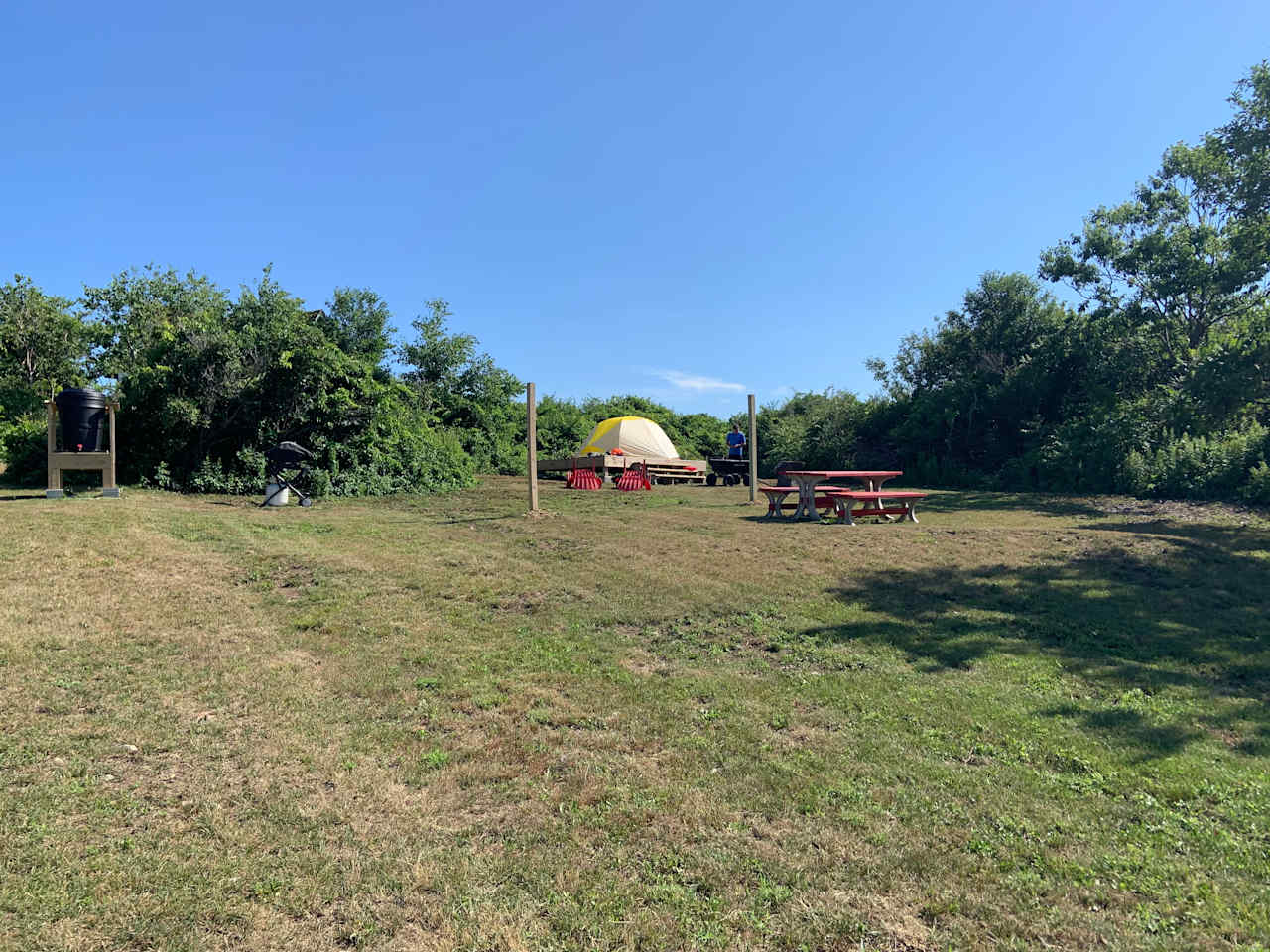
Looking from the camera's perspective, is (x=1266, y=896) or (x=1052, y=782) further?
(x=1052, y=782)

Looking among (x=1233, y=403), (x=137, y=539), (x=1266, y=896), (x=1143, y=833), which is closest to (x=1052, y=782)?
(x=1143, y=833)

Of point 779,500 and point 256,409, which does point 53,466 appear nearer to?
point 256,409

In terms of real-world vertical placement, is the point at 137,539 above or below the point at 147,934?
above

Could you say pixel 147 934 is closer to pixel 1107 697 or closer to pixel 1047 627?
pixel 1107 697

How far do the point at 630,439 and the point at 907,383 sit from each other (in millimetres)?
11890

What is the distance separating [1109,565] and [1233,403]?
9.89m

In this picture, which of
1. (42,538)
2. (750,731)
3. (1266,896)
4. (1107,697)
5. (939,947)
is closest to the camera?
(939,947)

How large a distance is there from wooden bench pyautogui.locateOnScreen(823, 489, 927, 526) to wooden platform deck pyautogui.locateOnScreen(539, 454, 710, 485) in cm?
854

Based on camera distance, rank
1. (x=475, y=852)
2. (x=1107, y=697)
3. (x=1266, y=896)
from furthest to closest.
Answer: (x=1107, y=697), (x=475, y=852), (x=1266, y=896)

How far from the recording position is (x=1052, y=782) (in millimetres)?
3463

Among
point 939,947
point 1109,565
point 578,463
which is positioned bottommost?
point 939,947

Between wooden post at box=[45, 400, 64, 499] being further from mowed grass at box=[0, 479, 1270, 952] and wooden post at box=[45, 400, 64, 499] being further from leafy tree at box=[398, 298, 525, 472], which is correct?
leafy tree at box=[398, 298, 525, 472]

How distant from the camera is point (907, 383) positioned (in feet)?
92.0

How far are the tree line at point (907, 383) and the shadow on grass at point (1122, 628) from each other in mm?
9243
